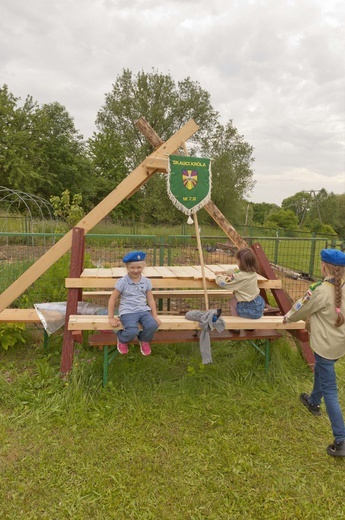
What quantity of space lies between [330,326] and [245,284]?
106 centimetres

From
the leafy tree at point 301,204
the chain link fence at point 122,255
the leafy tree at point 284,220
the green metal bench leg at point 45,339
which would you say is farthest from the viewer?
the leafy tree at point 301,204

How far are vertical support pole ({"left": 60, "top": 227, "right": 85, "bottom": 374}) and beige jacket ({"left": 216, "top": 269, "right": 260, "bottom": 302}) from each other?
157cm

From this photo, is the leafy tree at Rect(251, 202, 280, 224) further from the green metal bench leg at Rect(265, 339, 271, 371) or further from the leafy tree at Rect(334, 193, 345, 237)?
the green metal bench leg at Rect(265, 339, 271, 371)

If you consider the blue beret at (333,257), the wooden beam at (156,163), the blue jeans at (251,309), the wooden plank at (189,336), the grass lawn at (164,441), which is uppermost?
the wooden beam at (156,163)

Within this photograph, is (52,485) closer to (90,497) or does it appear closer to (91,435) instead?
(90,497)

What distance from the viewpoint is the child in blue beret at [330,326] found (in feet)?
9.02

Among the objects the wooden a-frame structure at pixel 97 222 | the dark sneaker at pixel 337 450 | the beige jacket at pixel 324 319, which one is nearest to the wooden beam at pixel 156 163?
the wooden a-frame structure at pixel 97 222

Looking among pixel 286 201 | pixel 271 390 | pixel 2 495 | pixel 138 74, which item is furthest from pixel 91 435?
pixel 286 201

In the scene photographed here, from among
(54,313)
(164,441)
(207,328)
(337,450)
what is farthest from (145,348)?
(337,450)

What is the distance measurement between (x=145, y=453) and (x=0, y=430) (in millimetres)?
1268

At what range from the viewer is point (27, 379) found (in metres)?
3.53

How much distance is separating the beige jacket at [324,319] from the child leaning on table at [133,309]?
4.68 ft

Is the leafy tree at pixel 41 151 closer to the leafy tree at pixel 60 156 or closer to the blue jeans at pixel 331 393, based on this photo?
the leafy tree at pixel 60 156

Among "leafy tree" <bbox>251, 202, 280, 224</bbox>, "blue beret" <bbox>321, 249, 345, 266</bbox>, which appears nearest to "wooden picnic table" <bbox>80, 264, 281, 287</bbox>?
"blue beret" <bbox>321, 249, 345, 266</bbox>
